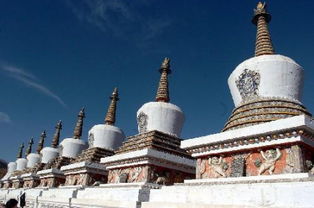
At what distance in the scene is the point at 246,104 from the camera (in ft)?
32.0

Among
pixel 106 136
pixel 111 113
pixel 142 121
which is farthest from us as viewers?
pixel 111 113

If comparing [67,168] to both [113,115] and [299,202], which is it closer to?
[113,115]

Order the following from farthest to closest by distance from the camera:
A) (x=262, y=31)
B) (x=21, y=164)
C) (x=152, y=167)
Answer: (x=21, y=164) < (x=262, y=31) < (x=152, y=167)

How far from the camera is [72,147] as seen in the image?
23.6 meters

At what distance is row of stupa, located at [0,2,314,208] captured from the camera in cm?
712

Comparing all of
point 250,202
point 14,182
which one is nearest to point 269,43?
point 250,202

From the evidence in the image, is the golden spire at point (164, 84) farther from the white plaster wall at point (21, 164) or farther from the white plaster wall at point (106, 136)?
the white plaster wall at point (21, 164)

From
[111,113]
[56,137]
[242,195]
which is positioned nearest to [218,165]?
[242,195]

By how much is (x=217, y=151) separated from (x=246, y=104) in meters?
1.90

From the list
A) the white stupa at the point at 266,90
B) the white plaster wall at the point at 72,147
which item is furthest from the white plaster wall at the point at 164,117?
the white plaster wall at the point at 72,147

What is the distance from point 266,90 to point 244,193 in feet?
13.2

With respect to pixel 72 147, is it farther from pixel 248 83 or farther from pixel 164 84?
pixel 248 83

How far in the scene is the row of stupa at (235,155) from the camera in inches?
280

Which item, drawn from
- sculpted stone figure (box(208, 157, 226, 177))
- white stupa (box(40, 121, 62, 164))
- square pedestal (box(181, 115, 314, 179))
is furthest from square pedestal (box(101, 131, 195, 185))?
white stupa (box(40, 121, 62, 164))
